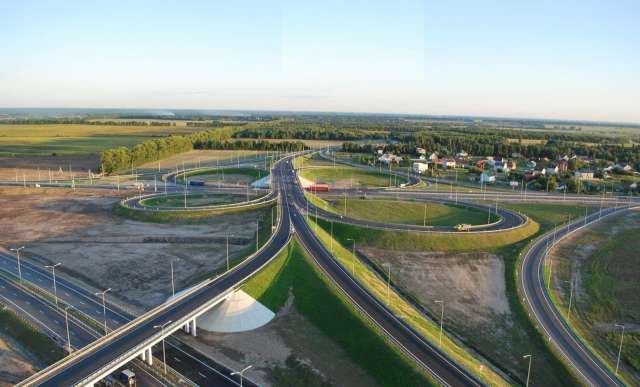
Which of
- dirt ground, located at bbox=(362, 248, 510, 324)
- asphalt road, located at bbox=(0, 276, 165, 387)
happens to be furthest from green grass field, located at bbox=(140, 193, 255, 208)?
asphalt road, located at bbox=(0, 276, 165, 387)

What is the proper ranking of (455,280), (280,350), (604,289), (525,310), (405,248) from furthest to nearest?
1. (405,248)
2. (455,280)
3. (604,289)
4. (525,310)
5. (280,350)

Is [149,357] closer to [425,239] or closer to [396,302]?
[396,302]

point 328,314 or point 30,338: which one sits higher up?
point 328,314

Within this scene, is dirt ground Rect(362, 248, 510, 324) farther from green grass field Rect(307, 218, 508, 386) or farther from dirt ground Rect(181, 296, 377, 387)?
dirt ground Rect(181, 296, 377, 387)

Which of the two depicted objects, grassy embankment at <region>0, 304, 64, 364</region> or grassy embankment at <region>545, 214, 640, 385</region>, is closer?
grassy embankment at <region>0, 304, 64, 364</region>

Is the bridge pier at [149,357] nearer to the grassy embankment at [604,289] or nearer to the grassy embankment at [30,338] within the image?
the grassy embankment at [30,338]

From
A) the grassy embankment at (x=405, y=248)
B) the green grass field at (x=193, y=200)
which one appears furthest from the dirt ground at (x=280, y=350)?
the green grass field at (x=193, y=200)

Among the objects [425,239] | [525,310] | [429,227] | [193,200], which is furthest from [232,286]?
[193,200]
